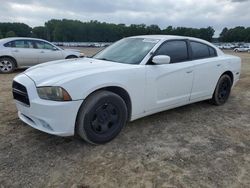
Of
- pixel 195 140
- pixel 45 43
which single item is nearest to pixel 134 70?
pixel 195 140

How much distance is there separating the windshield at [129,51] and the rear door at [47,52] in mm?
6536

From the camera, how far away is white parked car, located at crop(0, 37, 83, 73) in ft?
32.9

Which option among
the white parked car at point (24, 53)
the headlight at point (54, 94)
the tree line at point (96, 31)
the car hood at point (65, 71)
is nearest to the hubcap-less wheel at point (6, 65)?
the white parked car at point (24, 53)

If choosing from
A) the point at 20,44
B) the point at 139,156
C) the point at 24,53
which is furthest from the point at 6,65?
the point at 139,156

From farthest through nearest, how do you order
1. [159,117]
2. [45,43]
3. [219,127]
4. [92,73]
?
[45,43] → [159,117] → [219,127] → [92,73]

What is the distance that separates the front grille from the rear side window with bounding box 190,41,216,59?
305cm

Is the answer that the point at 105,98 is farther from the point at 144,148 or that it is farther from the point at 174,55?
the point at 174,55

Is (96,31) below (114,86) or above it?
below

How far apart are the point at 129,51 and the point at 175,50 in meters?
0.83

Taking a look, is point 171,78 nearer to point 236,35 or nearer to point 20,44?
point 20,44

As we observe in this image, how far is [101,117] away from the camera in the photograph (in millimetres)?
3602

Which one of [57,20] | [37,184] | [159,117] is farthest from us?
[57,20]

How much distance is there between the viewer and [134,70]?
388 centimetres

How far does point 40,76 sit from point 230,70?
404 centimetres
